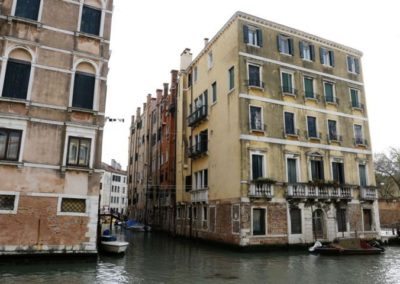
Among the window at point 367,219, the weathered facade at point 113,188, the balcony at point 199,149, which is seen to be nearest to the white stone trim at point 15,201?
the balcony at point 199,149

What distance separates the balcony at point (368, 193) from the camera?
79.4ft

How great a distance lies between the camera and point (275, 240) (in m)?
20.6

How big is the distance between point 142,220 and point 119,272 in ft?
105

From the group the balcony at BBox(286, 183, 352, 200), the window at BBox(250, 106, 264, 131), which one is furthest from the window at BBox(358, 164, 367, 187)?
the window at BBox(250, 106, 264, 131)

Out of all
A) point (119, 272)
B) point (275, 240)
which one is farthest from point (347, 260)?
point (119, 272)

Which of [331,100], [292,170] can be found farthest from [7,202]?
[331,100]

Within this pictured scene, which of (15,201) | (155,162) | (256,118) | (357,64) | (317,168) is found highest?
(357,64)

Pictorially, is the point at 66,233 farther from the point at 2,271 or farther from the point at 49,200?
the point at 2,271

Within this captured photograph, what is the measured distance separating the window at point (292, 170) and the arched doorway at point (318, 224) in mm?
2732

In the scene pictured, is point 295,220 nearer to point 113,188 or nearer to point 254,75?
point 254,75

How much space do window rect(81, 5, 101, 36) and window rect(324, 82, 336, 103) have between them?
56.9 feet

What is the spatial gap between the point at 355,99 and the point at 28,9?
24.1 m

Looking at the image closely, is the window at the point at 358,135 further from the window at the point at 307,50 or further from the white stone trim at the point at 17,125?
the white stone trim at the point at 17,125

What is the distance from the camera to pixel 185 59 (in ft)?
Answer: 107
